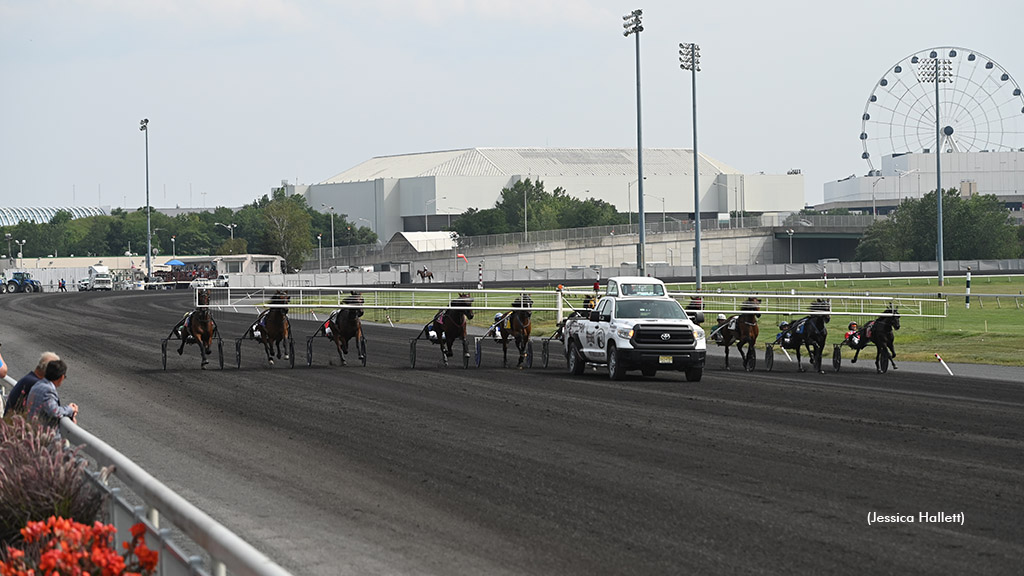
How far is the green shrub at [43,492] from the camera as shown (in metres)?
8.49

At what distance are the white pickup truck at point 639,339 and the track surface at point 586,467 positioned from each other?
50 cm

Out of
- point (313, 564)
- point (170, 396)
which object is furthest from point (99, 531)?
point (170, 396)

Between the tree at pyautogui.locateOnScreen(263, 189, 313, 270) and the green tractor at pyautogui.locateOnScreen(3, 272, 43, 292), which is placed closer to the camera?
the green tractor at pyautogui.locateOnScreen(3, 272, 43, 292)

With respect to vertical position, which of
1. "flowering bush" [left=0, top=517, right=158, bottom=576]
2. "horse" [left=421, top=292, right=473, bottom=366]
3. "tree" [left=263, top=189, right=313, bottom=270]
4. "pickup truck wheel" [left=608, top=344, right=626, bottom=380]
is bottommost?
"pickup truck wheel" [left=608, top=344, right=626, bottom=380]

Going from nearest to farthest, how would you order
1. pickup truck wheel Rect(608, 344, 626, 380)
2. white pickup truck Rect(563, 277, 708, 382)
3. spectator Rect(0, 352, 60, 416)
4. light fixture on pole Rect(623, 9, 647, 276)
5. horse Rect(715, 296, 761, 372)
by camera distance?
spectator Rect(0, 352, 60, 416) → white pickup truck Rect(563, 277, 708, 382) → pickup truck wheel Rect(608, 344, 626, 380) → horse Rect(715, 296, 761, 372) → light fixture on pole Rect(623, 9, 647, 276)

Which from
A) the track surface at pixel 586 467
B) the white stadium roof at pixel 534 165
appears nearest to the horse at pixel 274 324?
the track surface at pixel 586 467

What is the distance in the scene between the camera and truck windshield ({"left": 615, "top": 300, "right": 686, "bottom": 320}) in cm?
2706

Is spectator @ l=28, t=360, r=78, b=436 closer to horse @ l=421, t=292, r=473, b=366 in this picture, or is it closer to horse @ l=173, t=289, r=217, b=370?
horse @ l=173, t=289, r=217, b=370

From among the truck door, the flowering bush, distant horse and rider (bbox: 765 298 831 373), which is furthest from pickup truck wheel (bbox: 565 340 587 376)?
the flowering bush

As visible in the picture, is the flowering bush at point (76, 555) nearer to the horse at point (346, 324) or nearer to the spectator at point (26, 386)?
the spectator at point (26, 386)

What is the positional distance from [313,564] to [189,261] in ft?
445

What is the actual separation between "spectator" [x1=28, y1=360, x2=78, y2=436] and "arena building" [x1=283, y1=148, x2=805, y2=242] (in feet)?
555

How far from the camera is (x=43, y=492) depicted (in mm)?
8523

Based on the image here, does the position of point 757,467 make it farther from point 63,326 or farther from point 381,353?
point 63,326
